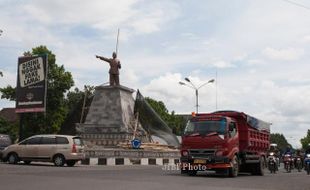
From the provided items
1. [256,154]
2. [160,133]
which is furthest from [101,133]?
[256,154]

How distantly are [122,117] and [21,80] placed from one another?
1001 cm

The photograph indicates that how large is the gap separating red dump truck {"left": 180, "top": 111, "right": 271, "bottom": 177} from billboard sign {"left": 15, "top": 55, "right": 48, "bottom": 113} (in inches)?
596

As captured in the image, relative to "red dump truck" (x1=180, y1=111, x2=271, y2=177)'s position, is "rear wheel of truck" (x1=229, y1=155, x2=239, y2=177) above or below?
below

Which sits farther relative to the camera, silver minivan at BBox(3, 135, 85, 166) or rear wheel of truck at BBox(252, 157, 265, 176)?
silver minivan at BBox(3, 135, 85, 166)

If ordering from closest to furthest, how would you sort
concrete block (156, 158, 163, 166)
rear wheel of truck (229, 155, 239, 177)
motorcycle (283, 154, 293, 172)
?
1. rear wheel of truck (229, 155, 239, 177)
2. motorcycle (283, 154, 293, 172)
3. concrete block (156, 158, 163, 166)

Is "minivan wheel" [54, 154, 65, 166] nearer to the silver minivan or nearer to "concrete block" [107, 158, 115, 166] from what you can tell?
the silver minivan

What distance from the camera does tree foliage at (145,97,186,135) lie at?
9863 cm

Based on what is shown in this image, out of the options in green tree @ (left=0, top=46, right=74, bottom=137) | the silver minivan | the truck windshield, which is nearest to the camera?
the truck windshield

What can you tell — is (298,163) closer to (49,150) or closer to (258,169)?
(258,169)

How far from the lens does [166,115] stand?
10169cm

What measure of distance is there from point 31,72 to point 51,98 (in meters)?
26.8

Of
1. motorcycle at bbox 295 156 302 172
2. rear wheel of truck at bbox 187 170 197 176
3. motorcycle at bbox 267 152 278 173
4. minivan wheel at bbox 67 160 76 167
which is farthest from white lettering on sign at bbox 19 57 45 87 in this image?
motorcycle at bbox 295 156 302 172

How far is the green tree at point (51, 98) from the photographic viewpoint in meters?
59.6

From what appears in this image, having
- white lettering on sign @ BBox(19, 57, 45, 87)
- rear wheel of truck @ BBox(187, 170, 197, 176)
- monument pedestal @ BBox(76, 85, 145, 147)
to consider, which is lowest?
rear wheel of truck @ BBox(187, 170, 197, 176)
